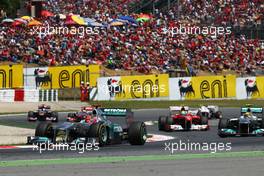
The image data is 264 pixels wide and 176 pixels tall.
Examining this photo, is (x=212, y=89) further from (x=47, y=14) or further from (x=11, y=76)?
(x=47, y=14)

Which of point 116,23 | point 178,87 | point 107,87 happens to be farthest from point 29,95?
point 116,23

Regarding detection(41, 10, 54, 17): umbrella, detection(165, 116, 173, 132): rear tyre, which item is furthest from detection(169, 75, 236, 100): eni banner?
detection(165, 116, 173, 132): rear tyre

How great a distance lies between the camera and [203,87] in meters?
42.8

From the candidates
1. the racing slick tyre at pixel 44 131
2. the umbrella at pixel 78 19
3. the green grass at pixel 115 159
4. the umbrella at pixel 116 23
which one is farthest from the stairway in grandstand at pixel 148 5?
the green grass at pixel 115 159

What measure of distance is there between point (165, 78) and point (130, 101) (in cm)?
276

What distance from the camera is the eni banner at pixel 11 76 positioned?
40.4 meters

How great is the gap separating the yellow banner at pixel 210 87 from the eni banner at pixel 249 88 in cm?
56

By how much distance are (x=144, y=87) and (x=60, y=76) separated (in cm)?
507

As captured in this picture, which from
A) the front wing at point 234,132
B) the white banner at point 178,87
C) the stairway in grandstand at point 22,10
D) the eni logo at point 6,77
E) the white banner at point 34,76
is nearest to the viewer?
the front wing at point 234,132

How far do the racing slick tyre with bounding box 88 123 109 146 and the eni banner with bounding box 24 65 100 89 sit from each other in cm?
2356

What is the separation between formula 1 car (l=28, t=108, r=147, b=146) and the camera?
16.8 meters

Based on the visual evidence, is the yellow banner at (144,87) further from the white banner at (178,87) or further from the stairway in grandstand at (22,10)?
the stairway in grandstand at (22,10)

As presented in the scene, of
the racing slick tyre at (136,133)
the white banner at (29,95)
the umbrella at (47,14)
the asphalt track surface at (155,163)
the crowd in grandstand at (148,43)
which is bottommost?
the asphalt track surface at (155,163)

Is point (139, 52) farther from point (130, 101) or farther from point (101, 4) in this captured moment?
point (101, 4)
